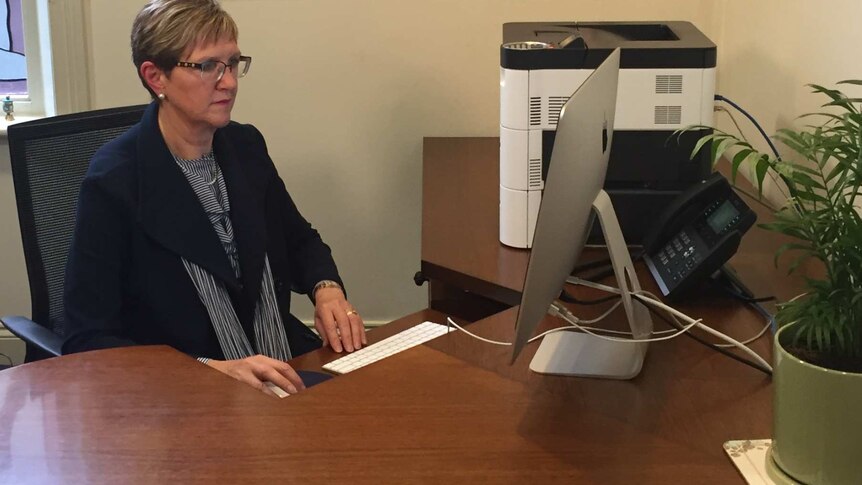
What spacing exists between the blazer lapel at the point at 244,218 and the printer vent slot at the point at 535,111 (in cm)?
59

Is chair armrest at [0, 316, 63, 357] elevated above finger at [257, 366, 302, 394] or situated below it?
below

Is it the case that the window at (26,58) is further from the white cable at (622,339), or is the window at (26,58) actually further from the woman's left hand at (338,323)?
the white cable at (622,339)

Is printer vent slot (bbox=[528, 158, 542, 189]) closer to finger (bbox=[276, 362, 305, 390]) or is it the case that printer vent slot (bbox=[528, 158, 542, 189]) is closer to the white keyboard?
the white keyboard

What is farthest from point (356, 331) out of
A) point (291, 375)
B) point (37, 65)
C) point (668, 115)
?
point (37, 65)

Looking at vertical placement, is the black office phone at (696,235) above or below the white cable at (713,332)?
above

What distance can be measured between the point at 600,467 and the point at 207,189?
1099 mm

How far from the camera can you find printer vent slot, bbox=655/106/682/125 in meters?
1.92

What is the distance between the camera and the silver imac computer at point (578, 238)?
46.4 inches

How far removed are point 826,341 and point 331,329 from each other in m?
1.07

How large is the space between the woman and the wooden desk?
0.36 meters

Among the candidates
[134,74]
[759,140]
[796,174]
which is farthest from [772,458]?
[134,74]

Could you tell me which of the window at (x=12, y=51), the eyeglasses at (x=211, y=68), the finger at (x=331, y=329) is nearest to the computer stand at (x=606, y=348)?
the finger at (x=331, y=329)

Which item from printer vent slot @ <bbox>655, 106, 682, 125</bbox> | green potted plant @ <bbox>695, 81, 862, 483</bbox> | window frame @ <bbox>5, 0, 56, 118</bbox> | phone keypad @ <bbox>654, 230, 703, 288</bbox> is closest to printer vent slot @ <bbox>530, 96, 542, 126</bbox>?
printer vent slot @ <bbox>655, 106, 682, 125</bbox>

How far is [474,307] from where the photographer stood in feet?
7.15
